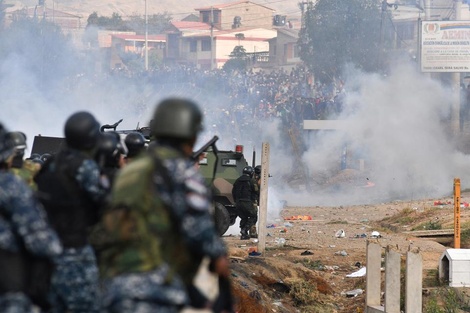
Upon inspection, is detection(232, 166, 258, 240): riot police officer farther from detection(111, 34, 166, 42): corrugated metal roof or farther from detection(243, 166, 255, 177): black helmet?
detection(111, 34, 166, 42): corrugated metal roof

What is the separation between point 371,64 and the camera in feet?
162

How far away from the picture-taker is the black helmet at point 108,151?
21.5 ft

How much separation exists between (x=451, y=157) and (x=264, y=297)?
1081 inches

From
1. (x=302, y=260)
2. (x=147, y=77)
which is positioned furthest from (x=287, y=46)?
(x=302, y=260)

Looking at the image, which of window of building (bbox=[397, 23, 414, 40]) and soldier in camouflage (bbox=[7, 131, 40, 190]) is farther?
window of building (bbox=[397, 23, 414, 40])

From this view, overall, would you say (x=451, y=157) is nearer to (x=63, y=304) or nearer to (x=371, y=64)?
(x=371, y=64)

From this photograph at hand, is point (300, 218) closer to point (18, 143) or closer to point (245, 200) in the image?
point (245, 200)

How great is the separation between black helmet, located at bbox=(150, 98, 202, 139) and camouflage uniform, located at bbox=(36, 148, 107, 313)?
127cm

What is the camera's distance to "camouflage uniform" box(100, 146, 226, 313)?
431 cm

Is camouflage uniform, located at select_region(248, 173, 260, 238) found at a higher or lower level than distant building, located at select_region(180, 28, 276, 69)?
lower

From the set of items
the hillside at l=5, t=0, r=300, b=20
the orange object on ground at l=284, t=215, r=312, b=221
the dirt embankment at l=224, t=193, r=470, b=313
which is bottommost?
the orange object on ground at l=284, t=215, r=312, b=221

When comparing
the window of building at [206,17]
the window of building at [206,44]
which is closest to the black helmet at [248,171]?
the window of building at [206,44]

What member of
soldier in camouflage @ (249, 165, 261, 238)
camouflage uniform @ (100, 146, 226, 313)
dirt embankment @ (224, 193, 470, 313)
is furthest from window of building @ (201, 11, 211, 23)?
camouflage uniform @ (100, 146, 226, 313)

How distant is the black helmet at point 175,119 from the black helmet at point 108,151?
6.40 feet
